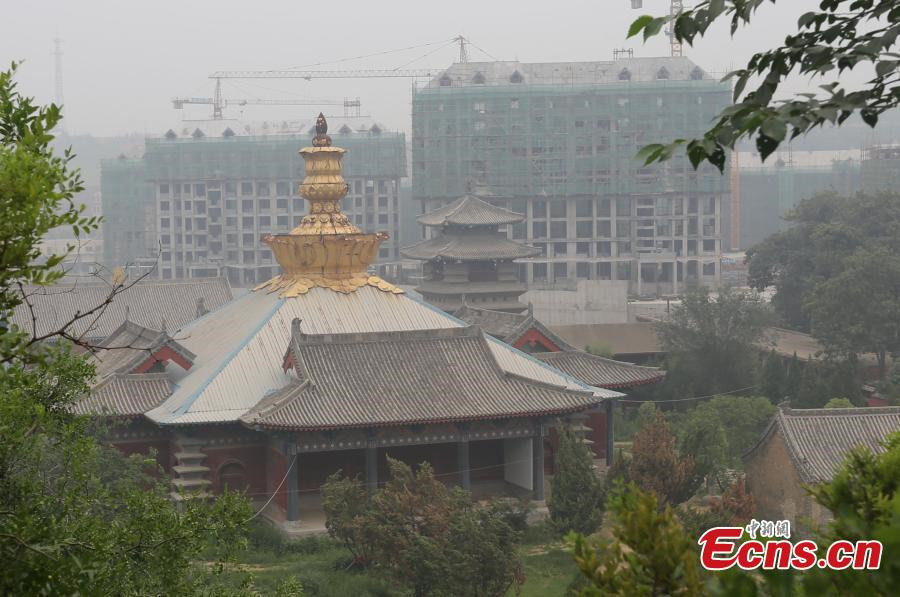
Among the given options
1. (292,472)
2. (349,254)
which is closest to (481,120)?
(349,254)

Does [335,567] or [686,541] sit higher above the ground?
Result: [686,541]

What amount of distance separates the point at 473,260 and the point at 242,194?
51.4 meters

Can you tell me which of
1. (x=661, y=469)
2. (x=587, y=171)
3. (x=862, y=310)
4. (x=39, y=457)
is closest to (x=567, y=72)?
(x=587, y=171)

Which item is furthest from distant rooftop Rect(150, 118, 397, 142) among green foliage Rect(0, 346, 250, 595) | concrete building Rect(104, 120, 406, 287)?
green foliage Rect(0, 346, 250, 595)

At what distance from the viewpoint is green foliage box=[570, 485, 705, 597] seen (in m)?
7.09

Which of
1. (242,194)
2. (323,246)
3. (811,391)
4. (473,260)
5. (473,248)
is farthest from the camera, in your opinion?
(242,194)

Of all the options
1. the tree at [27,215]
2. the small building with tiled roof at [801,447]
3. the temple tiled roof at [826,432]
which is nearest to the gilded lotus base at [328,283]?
the small building with tiled roof at [801,447]

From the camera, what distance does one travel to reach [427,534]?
2248 centimetres

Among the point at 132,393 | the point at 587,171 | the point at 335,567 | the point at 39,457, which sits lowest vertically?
the point at 335,567

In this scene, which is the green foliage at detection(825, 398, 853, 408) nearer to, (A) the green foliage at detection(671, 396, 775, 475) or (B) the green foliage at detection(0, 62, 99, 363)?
(A) the green foliage at detection(671, 396, 775, 475)

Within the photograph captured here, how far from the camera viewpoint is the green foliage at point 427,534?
21.1m

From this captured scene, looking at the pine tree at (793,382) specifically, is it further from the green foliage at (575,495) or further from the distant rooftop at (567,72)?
the distant rooftop at (567,72)

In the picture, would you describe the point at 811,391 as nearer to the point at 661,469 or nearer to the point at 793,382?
the point at 793,382

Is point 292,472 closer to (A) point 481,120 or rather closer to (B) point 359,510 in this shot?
(B) point 359,510
